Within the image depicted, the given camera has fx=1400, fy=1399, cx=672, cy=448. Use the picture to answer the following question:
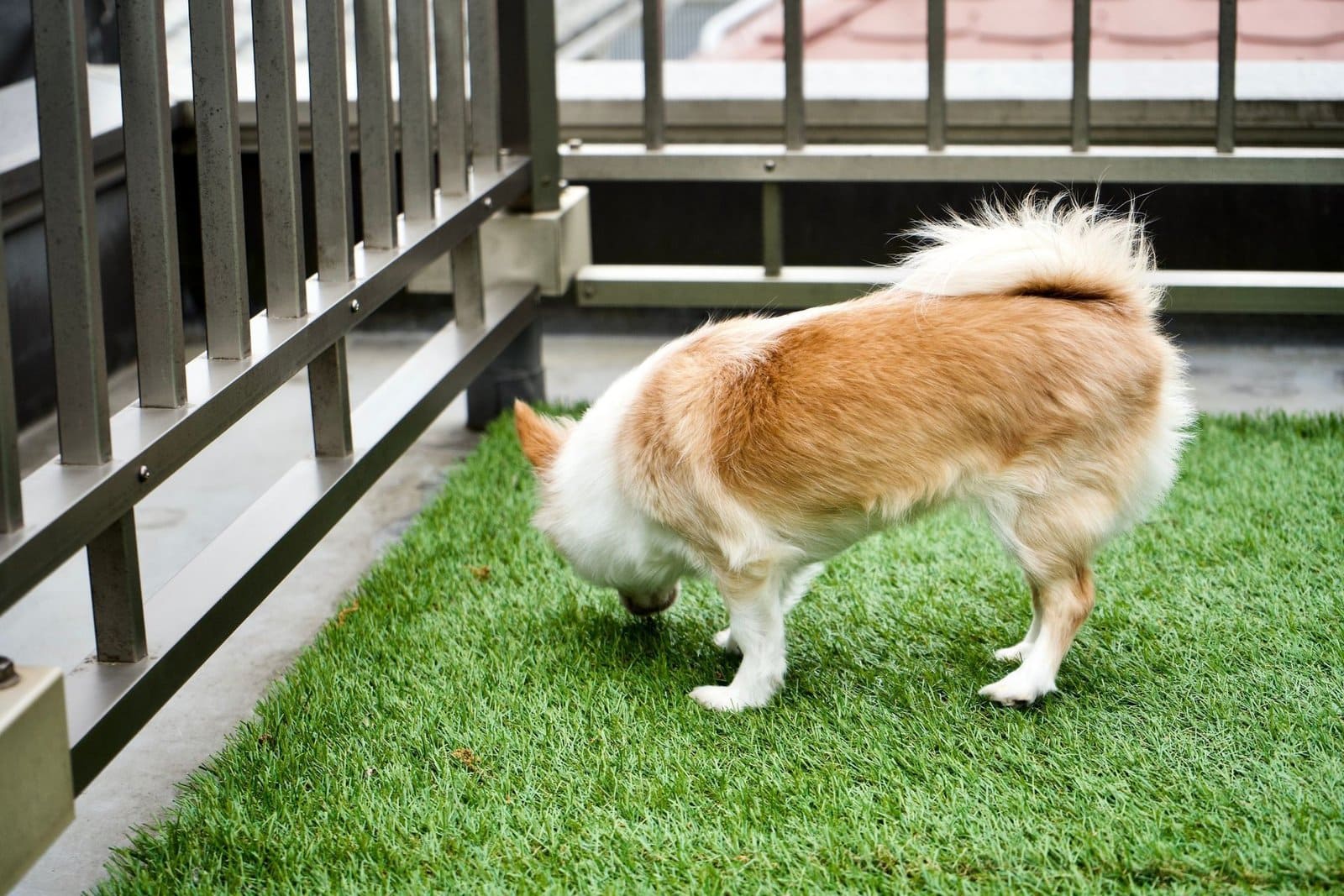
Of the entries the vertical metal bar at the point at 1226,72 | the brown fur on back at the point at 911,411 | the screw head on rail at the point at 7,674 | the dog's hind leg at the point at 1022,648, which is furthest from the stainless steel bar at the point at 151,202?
the vertical metal bar at the point at 1226,72

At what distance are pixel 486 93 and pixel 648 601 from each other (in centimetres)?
195

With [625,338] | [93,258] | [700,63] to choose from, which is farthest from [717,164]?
[93,258]

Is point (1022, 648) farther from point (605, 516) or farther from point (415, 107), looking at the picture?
point (415, 107)

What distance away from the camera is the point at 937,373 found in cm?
263

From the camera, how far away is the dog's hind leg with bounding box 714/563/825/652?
9.73 ft

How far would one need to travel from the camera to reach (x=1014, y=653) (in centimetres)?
297

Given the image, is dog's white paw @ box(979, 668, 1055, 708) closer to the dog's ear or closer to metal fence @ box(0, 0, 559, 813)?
the dog's ear

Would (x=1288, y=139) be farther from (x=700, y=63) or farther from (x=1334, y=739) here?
(x=1334, y=739)

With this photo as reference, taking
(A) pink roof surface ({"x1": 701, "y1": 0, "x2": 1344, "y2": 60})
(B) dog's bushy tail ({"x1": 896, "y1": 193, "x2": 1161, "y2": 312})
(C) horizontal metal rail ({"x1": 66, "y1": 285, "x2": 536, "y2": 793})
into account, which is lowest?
(C) horizontal metal rail ({"x1": 66, "y1": 285, "x2": 536, "y2": 793})

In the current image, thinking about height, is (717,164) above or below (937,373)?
above

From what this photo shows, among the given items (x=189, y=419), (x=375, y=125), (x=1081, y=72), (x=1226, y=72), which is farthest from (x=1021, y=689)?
(x=1226, y=72)

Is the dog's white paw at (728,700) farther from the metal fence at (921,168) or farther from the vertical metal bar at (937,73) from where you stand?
the vertical metal bar at (937,73)

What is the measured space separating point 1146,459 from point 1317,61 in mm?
3390

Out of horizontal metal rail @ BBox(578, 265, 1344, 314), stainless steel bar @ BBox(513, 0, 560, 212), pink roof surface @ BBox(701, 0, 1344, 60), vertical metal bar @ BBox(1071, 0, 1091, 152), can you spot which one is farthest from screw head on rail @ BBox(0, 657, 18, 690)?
pink roof surface @ BBox(701, 0, 1344, 60)
